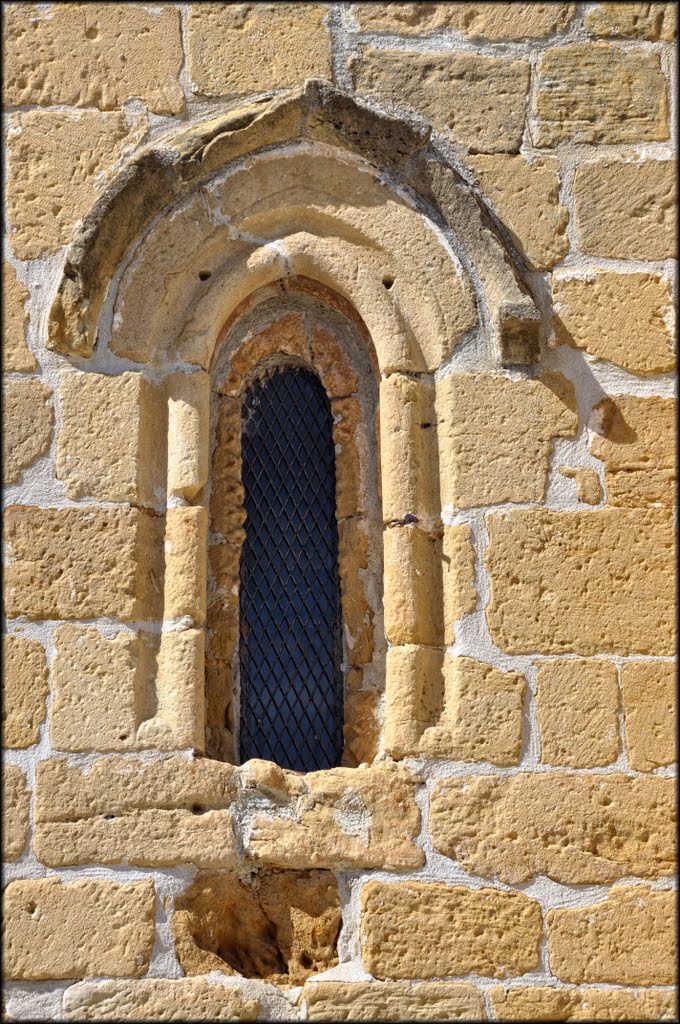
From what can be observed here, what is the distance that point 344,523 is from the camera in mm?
3838

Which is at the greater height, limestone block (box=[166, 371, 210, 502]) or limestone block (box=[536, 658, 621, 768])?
limestone block (box=[166, 371, 210, 502])

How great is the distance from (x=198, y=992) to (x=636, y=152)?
2.86 m

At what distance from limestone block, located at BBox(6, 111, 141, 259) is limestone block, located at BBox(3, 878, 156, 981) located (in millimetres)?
1928

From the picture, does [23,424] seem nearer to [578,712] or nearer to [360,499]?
[360,499]

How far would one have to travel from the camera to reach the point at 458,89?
12.9 ft

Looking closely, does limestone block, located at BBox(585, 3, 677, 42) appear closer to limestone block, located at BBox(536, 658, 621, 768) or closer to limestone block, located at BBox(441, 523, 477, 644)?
limestone block, located at BBox(441, 523, 477, 644)

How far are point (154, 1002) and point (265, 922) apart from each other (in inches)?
15.4

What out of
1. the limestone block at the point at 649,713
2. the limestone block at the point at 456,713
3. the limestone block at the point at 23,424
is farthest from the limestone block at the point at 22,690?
the limestone block at the point at 649,713

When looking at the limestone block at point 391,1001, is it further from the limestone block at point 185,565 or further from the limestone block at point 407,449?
the limestone block at point 407,449

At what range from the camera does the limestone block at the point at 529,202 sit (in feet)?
12.6

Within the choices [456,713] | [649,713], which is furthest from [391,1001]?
[649,713]

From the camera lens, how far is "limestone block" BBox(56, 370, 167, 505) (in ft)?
12.0

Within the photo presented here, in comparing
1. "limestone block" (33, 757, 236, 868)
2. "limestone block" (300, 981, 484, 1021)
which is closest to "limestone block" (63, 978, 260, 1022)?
"limestone block" (300, 981, 484, 1021)

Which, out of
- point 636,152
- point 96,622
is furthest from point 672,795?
point 636,152
